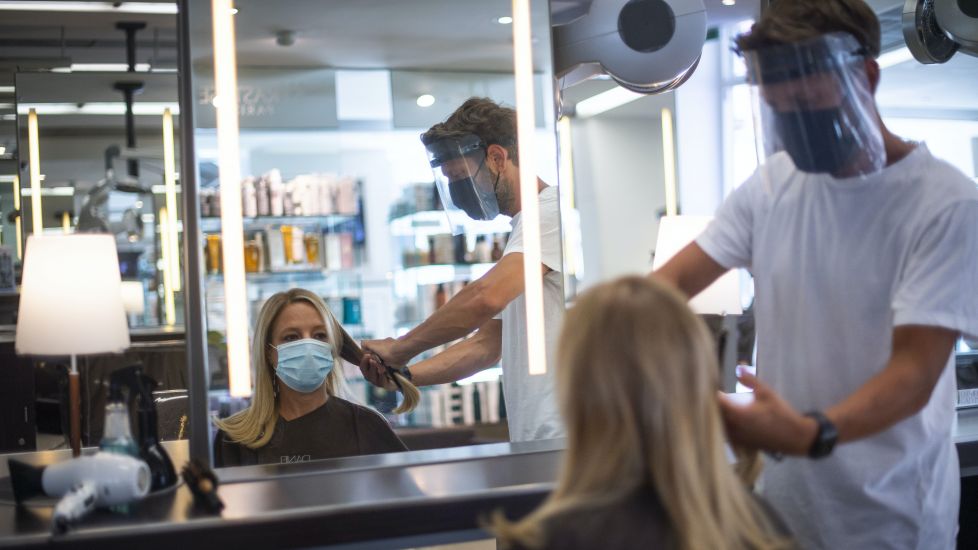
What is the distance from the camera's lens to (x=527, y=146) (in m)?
2.51

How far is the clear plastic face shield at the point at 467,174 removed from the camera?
2.56 m

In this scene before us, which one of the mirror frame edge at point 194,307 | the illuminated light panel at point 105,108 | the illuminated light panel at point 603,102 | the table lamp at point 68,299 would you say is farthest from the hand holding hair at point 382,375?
the illuminated light panel at point 603,102

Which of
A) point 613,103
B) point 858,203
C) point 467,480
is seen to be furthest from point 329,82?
point 613,103

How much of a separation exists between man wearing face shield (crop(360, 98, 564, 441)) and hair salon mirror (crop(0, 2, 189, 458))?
235 centimetres

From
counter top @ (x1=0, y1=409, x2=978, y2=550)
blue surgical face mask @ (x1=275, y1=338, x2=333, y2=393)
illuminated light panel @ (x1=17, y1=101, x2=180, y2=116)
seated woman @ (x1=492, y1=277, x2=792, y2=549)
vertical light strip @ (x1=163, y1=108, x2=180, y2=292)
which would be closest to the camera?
seated woman @ (x1=492, y1=277, x2=792, y2=549)

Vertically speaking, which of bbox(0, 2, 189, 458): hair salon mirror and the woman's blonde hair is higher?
bbox(0, 2, 189, 458): hair salon mirror

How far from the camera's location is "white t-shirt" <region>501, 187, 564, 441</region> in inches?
98.5

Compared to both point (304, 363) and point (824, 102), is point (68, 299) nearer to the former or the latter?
point (304, 363)

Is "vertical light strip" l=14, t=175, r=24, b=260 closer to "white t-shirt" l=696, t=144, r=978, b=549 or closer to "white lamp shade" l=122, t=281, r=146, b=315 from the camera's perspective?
"white lamp shade" l=122, t=281, r=146, b=315

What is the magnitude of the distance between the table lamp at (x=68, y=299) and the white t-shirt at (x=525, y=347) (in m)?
0.96

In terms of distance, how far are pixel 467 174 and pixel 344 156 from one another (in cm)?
56

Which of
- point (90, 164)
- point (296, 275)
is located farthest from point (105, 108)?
point (296, 275)

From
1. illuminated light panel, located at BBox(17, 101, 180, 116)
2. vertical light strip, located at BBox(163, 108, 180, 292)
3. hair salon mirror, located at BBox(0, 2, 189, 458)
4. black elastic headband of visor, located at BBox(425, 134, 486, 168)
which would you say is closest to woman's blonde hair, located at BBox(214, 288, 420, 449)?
black elastic headband of visor, located at BBox(425, 134, 486, 168)

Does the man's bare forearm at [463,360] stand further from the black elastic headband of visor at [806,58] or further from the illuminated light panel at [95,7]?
the illuminated light panel at [95,7]
